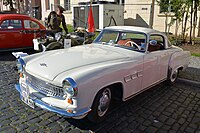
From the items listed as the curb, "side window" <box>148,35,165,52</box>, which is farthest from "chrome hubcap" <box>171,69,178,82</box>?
"side window" <box>148,35,165,52</box>

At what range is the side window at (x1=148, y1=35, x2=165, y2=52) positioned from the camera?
3924 mm

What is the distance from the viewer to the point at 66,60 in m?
3.19

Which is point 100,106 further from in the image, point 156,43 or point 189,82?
point 189,82

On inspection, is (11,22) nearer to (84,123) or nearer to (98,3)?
(84,123)

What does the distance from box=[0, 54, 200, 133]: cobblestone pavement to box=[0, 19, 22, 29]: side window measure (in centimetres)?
340

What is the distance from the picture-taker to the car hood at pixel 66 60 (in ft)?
9.44

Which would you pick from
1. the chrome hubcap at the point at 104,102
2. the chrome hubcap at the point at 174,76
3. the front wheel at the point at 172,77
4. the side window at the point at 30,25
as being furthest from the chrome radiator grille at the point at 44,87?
the side window at the point at 30,25

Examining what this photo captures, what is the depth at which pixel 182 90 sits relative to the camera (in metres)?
4.69

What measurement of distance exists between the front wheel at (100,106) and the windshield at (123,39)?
1290mm

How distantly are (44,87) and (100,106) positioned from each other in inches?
35.7

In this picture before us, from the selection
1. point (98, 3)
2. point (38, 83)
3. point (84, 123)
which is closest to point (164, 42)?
point (84, 123)

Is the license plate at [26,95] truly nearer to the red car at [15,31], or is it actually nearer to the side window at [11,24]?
the red car at [15,31]

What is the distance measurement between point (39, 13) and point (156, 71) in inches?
957

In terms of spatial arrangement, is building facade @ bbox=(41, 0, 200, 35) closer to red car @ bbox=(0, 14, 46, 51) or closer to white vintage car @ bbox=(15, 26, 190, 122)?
red car @ bbox=(0, 14, 46, 51)
